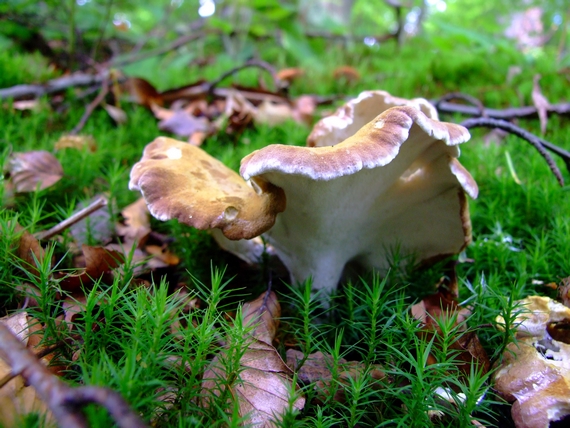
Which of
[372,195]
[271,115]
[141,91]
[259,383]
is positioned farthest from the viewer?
[141,91]

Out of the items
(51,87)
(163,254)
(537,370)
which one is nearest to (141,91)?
(51,87)

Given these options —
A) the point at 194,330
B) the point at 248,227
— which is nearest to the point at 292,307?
the point at 248,227

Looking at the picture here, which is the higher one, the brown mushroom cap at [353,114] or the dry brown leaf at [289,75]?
the brown mushroom cap at [353,114]

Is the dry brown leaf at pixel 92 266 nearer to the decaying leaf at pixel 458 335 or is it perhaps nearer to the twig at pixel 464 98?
the decaying leaf at pixel 458 335

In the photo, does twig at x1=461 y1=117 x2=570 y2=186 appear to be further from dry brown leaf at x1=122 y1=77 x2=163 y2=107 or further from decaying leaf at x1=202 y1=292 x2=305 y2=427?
dry brown leaf at x1=122 y1=77 x2=163 y2=107

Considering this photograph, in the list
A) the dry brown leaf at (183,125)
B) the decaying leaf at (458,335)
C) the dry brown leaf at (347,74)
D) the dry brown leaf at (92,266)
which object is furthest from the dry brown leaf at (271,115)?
the decaying leaf at (458,335)

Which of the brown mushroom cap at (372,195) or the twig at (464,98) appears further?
the twig at (464,98)

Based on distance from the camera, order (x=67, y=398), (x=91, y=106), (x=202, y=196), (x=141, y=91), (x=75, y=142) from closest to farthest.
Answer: (x=67, y=398) < (x=202, y=196) < (x=75, y=142) < (x=91, y=106) < (x=141, y=91)

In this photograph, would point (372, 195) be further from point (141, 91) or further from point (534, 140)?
point (141, 91)

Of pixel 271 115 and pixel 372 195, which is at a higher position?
pixel 372 195
